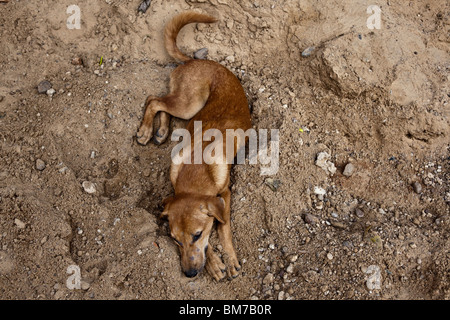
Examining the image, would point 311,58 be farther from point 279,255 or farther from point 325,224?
point 279,255

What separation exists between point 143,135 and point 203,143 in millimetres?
860

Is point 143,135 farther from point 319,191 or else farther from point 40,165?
point 319,191

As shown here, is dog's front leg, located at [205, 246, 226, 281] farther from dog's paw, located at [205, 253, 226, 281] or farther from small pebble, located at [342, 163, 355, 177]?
small pebble, located at [342, 163, 355, 177]

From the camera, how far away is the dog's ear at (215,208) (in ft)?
12.3

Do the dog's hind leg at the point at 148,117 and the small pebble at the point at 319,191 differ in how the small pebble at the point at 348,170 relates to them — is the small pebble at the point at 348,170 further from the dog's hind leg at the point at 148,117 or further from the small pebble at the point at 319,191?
the dog's hind leg at the point at 148,117

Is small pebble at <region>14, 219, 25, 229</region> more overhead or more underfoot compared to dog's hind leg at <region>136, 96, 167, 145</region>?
more underfoot

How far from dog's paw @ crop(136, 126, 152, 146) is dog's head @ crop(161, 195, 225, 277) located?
1.22 metres

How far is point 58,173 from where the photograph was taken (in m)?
4.18

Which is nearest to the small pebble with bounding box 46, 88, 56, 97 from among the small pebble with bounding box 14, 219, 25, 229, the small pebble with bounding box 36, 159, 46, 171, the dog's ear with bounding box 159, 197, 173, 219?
the small pebble with bounding box 36, 159, 46, 171

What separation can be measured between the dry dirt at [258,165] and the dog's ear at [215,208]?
364 millimetres

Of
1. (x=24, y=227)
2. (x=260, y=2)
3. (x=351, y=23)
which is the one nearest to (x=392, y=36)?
(x=351, y=23)

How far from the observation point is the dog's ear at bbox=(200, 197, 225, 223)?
147 inches

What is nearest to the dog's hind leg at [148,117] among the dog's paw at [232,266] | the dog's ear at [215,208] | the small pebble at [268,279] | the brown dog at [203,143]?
the brown dog at [203,143]

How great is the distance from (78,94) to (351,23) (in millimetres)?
3254
